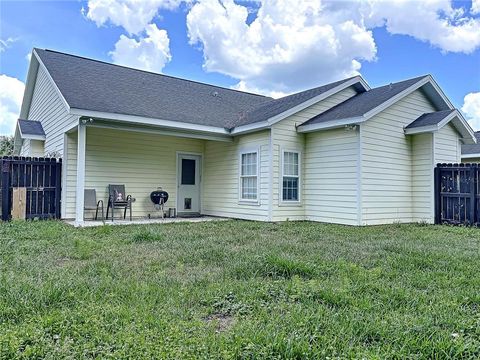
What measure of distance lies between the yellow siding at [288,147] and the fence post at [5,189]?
6.42 m

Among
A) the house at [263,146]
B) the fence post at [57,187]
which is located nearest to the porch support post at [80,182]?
the house at [263,146]

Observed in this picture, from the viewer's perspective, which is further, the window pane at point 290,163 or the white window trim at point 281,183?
the window pane at point 290,163

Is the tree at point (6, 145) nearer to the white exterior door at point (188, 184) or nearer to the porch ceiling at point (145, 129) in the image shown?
the white exterior door at point (188, 184)

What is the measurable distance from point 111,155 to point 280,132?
190 inches

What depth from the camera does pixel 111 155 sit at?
33.3 ft

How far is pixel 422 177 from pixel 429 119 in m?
1.56

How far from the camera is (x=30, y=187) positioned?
871 centimetres

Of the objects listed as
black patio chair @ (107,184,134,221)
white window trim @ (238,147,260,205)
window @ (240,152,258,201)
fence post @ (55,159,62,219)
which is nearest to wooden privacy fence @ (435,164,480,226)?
white window trim @ (238,147,260,205)

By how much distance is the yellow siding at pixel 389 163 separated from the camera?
28.9 feet

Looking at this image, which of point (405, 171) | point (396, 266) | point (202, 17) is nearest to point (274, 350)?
point (396, 266)

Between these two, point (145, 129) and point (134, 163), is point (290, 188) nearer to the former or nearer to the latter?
point (145, 129)

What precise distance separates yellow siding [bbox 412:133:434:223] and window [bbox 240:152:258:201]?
14.4ft

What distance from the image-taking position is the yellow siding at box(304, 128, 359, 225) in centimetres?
877

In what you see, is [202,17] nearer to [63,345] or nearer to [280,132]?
[280,132]
